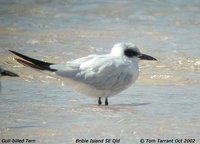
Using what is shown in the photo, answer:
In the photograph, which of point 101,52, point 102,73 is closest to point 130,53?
point 102,73

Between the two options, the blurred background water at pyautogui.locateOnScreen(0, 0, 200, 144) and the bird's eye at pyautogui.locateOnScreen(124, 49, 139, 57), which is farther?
the bird's eye at pyautogui.locateOnScreen(124, 49, 139, 57)

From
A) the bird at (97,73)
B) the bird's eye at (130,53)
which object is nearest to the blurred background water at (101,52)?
the bird at (97,73)

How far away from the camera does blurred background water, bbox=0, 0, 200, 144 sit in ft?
24.4

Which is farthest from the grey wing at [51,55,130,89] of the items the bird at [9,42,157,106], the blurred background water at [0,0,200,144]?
the blurred background water at [0,0,200,144]

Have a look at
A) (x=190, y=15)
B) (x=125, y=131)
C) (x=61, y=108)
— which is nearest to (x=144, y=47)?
(x=190, y=15)

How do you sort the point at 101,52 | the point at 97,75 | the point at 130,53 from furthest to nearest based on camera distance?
the point at 101,52 < the point at 130,53 < the point at 97,75

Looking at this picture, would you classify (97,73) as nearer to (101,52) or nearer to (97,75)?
(97,75)

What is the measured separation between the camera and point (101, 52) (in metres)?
12.1

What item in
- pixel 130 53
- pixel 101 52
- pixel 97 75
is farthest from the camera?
pixel 101 52

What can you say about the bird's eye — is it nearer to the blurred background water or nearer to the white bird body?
the white bird body

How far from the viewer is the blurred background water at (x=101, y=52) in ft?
24.4

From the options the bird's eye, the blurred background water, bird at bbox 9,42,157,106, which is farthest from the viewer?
the bird's eye

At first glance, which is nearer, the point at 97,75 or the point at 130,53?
the point at 97,75

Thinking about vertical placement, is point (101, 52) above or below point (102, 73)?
above
